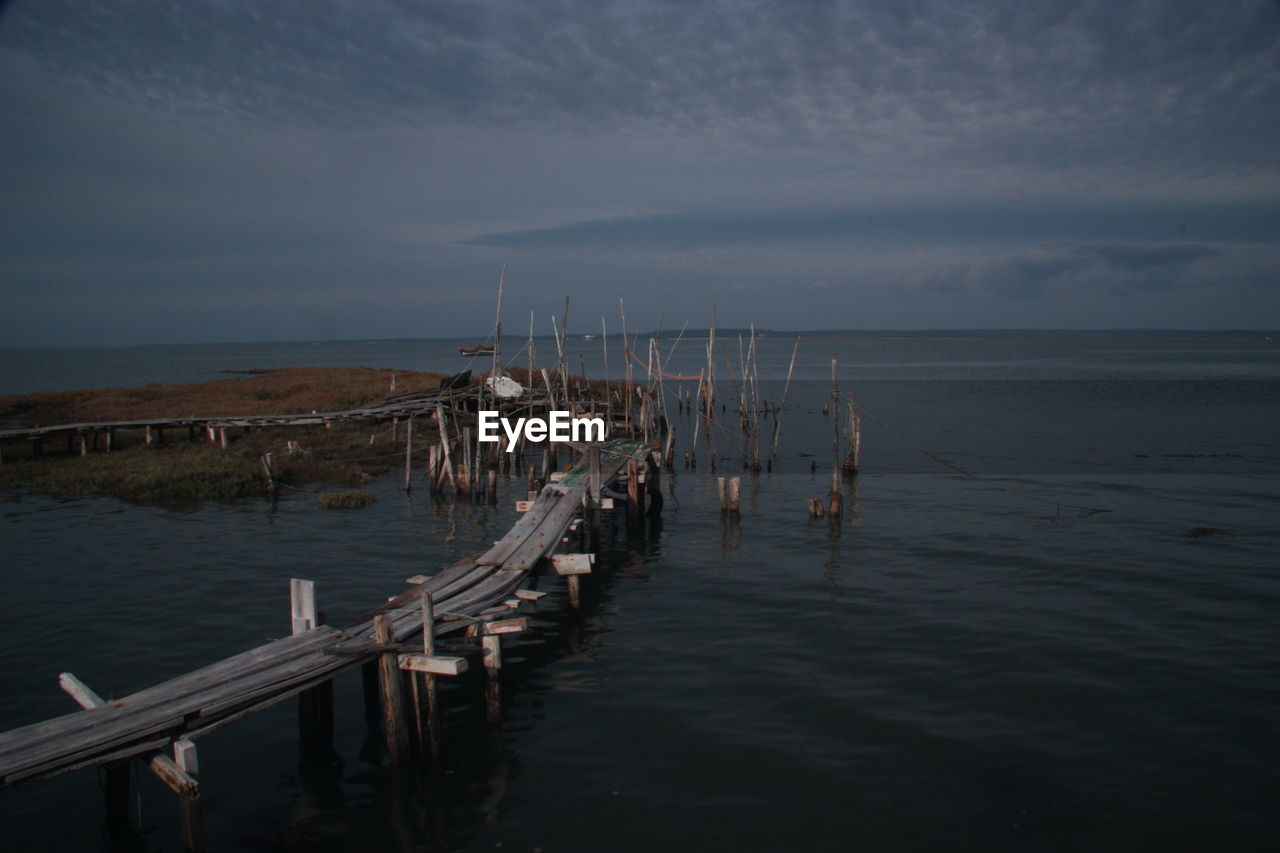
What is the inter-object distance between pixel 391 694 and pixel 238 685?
4.15ft

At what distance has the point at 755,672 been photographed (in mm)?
9961

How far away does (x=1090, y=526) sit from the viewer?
17375mm

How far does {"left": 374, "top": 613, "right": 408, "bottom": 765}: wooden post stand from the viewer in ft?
24.1

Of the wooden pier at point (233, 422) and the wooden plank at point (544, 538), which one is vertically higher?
the wooden pier at point (233, 422)

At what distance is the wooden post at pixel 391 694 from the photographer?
733 cm

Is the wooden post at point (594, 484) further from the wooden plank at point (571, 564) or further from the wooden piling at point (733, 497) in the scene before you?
the wooden plank at point (571, 564)

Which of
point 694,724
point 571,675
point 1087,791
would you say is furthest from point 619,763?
point 1087,791

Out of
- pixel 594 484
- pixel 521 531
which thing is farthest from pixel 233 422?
pixel 521 531

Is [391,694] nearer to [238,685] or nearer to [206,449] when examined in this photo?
[238,685]

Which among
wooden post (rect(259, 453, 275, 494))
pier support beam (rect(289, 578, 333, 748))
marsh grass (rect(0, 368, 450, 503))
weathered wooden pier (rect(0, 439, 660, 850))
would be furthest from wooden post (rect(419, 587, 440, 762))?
marsh grass (rect(0, 368, 450, 503))

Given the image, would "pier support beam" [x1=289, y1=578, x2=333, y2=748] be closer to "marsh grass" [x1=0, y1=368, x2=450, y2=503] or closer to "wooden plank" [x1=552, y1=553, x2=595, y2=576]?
"wooden plank" [x1=552, y1=553, x2=595, y2=576]

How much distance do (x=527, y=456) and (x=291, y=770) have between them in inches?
851

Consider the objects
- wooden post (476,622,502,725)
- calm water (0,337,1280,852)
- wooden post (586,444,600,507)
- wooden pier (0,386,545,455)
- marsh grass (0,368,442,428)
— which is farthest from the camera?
marsh grass (0,368,442,428)

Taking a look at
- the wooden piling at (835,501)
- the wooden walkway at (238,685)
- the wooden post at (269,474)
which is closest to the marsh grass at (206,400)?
the wooden post at (269,474)
